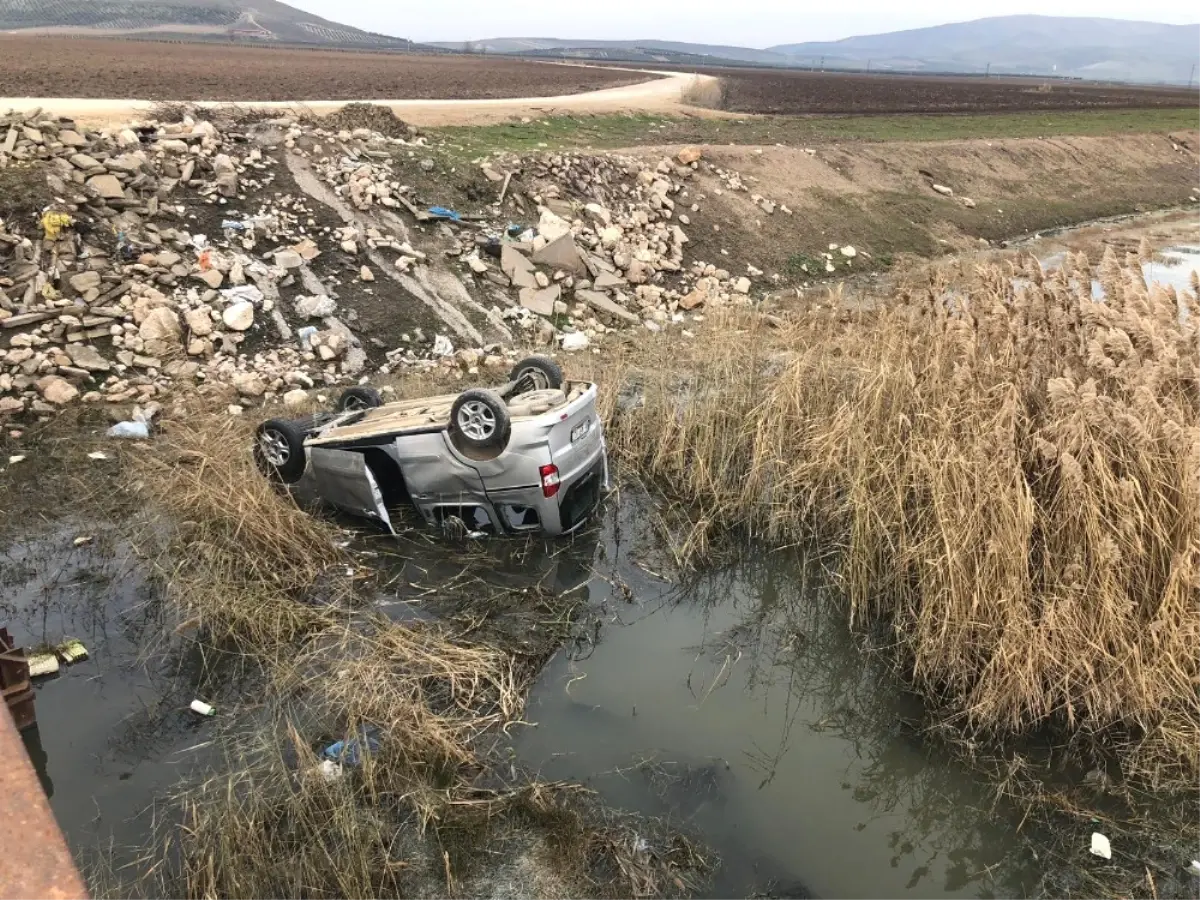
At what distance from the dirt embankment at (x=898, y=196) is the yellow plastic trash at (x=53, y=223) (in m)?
9.23

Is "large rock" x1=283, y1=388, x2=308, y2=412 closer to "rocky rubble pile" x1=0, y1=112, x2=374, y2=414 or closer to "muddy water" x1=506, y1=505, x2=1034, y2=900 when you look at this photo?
"rocky rubble pile" x1=0, y1=112, x2=374, y2=414

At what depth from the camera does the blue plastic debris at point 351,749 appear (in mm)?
4230

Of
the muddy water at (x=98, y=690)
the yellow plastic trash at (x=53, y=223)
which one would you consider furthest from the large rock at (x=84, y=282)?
the muddy water at (x=98, y=690)

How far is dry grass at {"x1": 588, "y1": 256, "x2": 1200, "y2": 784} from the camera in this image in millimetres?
4500

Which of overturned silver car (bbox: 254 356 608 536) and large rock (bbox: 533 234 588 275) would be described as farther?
large rock (bbox: 533 234 588 275)

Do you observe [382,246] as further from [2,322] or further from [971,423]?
[971,423]

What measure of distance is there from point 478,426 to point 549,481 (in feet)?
2.05

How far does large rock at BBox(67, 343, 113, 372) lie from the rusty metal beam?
7.53 m

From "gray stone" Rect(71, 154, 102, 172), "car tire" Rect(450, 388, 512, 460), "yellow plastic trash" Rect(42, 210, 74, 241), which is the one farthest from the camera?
"gray stone" Rect(71, 154, 102, 172)

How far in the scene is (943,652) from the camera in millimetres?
4902

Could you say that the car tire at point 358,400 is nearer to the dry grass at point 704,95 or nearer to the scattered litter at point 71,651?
the scattered litter at point 71,651

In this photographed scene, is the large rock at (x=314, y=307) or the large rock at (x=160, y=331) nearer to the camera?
the large rock at (x=160, y=331)

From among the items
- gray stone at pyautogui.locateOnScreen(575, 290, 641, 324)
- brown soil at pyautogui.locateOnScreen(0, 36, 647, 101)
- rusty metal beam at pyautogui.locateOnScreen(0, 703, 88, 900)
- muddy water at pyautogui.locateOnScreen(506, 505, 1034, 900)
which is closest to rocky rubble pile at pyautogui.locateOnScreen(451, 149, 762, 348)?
gray stone at pyautogui.locateOnScreen(575, 290, 641, 324)

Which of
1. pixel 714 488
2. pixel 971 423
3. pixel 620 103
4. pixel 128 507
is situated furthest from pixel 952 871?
pixel 620 103
